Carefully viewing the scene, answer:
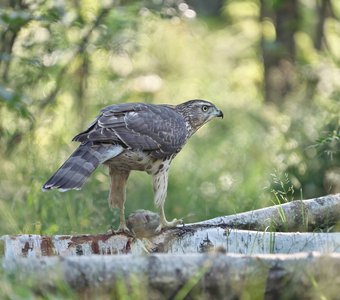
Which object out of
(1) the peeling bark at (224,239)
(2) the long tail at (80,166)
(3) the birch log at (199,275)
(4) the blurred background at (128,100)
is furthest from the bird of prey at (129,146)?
(3) the birch log at (199,275)

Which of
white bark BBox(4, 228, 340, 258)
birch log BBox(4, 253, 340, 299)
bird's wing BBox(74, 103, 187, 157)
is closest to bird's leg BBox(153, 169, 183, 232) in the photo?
bird's wing BBox(74, 103, 187, 157)

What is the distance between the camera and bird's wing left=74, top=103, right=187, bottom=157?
611 cm

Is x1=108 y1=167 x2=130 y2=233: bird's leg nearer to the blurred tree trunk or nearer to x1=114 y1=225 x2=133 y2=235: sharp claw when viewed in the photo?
x1=114 y1=225 x2=133 y2=235: sharp claw

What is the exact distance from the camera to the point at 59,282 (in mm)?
3750

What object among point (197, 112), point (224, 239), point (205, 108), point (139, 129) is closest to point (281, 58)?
point (205, 108)

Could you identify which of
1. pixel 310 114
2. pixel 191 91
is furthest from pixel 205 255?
pixel 191 91

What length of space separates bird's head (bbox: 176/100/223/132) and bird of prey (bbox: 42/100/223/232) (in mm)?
266

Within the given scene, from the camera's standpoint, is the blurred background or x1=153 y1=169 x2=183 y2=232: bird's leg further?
the blurred background

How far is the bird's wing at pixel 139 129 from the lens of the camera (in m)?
6.11

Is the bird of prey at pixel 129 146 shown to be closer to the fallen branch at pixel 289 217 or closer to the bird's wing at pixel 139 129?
the bird's wing at pixel 139 129

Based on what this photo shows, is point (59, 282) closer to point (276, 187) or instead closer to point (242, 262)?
point (242, 262)

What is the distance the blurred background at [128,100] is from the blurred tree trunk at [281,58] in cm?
2

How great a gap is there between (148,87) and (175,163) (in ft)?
6.79

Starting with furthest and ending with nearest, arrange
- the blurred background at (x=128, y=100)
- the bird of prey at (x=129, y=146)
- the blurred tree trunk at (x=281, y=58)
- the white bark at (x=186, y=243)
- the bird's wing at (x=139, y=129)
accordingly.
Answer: the blurred tree trunk at (x=281, y=58) → the blurred background at (x=128, y=100) → the bird's wing at (x=139, y=129) → the bird of prey at (x=129, y=146) → the white bark at (x=186, y=243)
